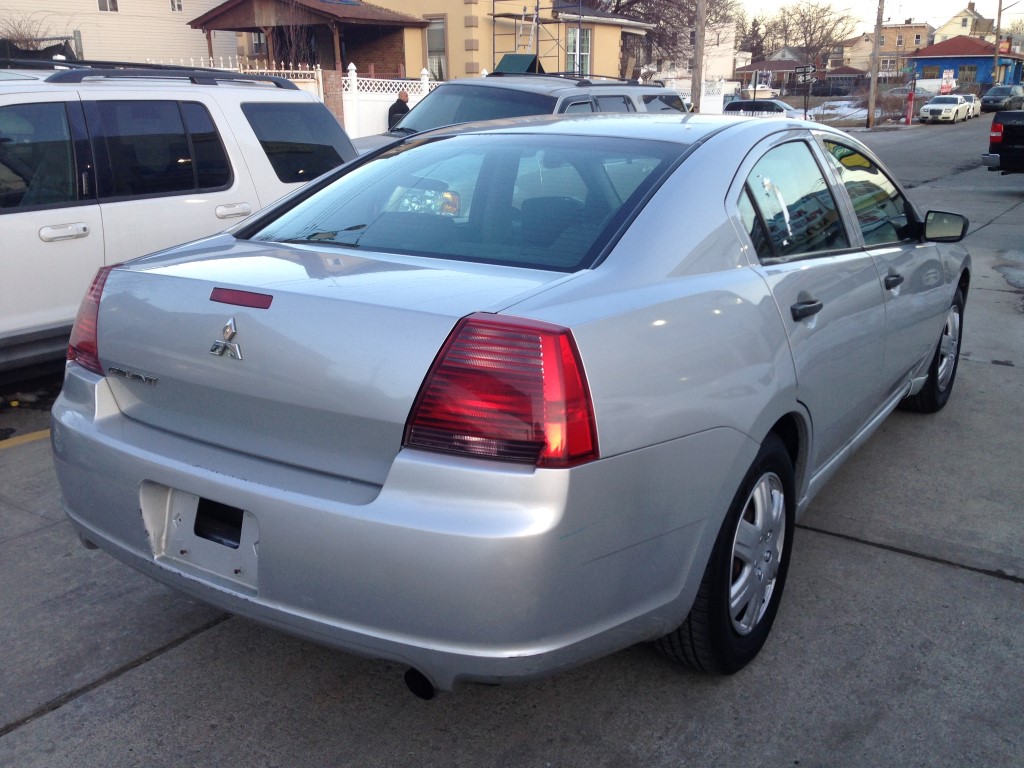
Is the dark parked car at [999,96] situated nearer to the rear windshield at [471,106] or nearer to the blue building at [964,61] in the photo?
the blue building at [964,61]

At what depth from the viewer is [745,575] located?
117 inches

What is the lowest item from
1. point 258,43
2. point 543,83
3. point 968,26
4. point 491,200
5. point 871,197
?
point 871,197

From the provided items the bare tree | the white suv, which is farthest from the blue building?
the white suv

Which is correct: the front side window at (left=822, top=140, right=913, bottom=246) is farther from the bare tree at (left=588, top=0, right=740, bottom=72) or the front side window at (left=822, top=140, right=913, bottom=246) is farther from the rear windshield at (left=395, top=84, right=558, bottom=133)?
the bare tree at (left=588, top=0, right=740, bottom=72)

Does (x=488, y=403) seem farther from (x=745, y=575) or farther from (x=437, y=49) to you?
(x=437, y=49)

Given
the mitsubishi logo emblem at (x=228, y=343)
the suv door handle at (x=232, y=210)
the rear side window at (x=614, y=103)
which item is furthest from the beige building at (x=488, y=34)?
the mitsubishi logo emblem at (x=228, y=343)

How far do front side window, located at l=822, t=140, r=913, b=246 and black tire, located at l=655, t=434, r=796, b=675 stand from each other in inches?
54.1

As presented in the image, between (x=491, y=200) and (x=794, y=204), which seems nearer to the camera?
(x=491, y=200)

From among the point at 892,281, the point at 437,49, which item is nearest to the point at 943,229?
the point at 892,281

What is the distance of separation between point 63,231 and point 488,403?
4047mm

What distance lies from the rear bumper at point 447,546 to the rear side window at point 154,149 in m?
3.46

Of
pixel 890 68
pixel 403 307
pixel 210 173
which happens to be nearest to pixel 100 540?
pixel 403 307

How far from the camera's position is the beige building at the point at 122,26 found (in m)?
30.0

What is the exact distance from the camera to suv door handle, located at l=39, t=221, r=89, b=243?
5.30m
